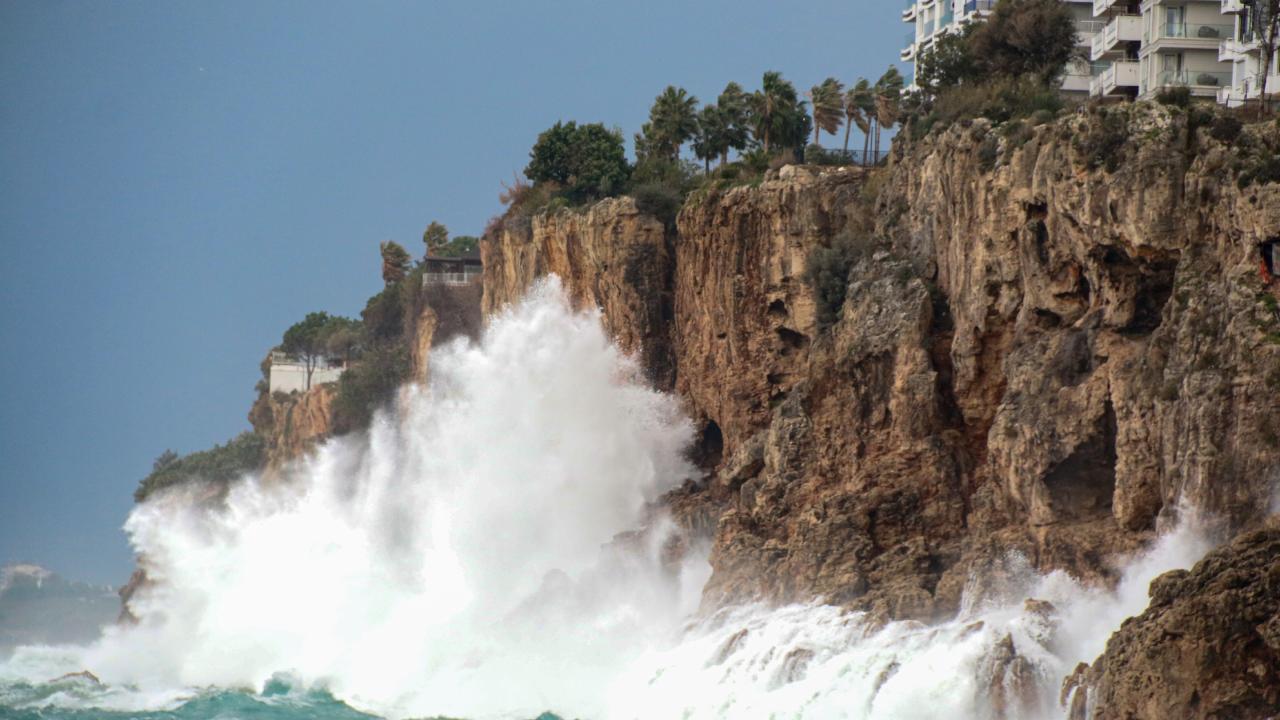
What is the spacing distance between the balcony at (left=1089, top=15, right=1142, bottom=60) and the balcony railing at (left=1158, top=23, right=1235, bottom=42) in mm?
1047

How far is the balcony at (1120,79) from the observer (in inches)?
1903

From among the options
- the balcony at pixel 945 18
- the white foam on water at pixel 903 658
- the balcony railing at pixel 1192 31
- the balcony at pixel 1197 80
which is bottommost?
the white foam on water at pixel 903 658

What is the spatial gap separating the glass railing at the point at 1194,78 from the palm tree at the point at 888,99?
27.5 ft

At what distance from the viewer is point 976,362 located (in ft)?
120

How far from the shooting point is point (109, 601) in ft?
376

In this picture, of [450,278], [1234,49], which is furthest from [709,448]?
→ [450,278]

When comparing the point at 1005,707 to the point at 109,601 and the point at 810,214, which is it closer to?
the point at 810,214

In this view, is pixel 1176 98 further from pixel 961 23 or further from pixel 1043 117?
pixel 961 23

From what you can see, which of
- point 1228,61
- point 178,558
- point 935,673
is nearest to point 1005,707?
point 935,673

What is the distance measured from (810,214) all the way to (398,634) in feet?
50.0

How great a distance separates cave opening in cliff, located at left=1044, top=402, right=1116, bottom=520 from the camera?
31656 millimetres

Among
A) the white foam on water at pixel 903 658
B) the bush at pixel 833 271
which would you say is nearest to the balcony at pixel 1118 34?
the bush at pixel 833 271

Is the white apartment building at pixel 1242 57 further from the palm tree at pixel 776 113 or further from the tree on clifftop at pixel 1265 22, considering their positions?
the palm tree at pixel 776 113

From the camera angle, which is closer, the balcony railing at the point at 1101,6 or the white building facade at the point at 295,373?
the balcony railing at the point at 1101,6
